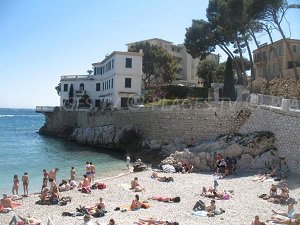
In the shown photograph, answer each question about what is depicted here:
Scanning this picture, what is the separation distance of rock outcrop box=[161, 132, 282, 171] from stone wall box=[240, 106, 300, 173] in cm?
56

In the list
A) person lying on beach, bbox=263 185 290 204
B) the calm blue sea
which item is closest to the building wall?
the calm blue sea

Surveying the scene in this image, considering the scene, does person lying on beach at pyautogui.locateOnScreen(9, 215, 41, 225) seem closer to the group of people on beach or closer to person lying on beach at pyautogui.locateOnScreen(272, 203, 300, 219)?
the group of people on beach

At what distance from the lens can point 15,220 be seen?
1502 cm

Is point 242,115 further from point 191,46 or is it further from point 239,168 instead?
point 191,46

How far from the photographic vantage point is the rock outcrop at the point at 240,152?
26234 millimetres

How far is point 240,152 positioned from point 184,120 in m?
9.01

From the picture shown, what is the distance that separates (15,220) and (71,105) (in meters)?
49.1

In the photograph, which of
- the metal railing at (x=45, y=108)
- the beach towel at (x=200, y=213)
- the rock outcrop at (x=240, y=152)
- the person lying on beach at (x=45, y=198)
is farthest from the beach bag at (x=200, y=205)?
the metal railing at (x=45, y=108)

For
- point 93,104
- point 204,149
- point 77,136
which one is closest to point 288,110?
point 204,149

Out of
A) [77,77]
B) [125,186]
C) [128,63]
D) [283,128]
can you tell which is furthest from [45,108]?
[283,128]

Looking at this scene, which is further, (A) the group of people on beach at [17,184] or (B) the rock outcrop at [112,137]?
(B) the rock outcrop at [112,137]

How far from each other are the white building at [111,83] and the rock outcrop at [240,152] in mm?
22570

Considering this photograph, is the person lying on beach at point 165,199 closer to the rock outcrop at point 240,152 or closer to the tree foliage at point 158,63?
the rock outcrop at point 240,152

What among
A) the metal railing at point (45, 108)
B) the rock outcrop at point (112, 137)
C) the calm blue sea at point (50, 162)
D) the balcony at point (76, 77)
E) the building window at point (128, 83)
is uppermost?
the balcony at point (76, 77)
